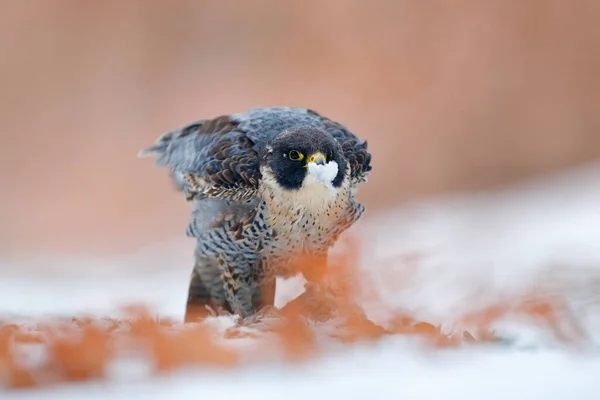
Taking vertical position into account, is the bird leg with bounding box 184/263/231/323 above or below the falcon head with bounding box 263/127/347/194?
below

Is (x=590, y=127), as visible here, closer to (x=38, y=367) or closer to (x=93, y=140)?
(x=93, y=140)

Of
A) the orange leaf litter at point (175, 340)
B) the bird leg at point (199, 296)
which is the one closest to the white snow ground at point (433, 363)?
the orange leaf litter at point (175, 340)

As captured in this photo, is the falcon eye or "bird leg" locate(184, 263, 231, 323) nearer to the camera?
the falcon eye

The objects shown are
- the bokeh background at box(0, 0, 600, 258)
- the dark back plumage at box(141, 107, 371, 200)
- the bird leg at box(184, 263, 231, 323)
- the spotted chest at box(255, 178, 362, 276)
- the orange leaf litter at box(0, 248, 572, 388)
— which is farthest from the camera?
the bokeh background at box(0, 0, 600, 258)

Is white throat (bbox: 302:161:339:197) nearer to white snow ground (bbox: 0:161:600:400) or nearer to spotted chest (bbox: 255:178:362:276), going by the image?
spotted chest (bbox: 255:178:362:276)

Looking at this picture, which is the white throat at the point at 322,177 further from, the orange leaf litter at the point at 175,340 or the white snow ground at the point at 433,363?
the orange leaf litter at the point at 175,340

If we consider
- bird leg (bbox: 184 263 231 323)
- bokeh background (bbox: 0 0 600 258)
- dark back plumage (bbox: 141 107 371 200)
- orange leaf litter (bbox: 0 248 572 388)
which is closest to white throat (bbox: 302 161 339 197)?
dark back plumage (bbox: 141 107 371 200)

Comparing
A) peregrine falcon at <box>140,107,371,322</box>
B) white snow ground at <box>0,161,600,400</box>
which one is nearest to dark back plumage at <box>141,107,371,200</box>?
peregrine falcon at <box>140,107,371,322</box>

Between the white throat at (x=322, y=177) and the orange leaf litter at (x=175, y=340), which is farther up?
the white throat at (x=322, y=177)

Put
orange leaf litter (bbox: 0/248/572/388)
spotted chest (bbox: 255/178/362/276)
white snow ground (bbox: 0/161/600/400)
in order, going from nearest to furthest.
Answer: white snow ground (bbox: 0/161/600/400)
orange leaf litter (bbox: 0/248/572/388)
spotted chest (bbox: 255/178/362/276)

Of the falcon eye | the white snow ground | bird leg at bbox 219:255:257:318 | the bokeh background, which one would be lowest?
the white snow ground

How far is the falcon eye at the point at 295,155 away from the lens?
3.03 meters

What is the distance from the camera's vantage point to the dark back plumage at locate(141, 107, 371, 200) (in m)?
3.27

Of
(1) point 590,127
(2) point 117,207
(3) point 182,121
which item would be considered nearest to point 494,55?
(1) point 590,127
